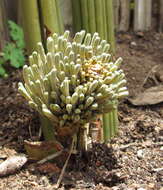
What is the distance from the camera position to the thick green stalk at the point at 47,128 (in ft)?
4.26

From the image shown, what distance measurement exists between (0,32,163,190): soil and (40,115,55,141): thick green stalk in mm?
88

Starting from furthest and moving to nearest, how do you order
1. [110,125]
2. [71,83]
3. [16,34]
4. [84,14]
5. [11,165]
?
[16,34], [110,125], [84,14], [11,165], [71,83]

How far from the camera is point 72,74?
3.68 ft

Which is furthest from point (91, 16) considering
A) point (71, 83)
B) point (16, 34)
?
point (16, 34)

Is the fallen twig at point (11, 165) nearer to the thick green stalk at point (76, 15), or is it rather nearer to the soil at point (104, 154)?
the soil at point (104, 154)

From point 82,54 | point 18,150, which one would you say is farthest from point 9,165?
point 82,54

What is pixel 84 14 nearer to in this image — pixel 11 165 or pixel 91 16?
pixel 91 16

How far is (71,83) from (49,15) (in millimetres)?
260

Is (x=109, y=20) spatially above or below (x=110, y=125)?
above

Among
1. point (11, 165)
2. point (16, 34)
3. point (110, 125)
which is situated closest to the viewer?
point (11, 165)

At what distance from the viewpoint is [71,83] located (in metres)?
1.13

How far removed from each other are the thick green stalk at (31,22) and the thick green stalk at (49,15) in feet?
0.07

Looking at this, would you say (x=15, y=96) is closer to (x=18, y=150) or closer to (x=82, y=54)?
(x=18, y=150)

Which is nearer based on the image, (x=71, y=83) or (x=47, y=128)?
(x=71, y=83)
